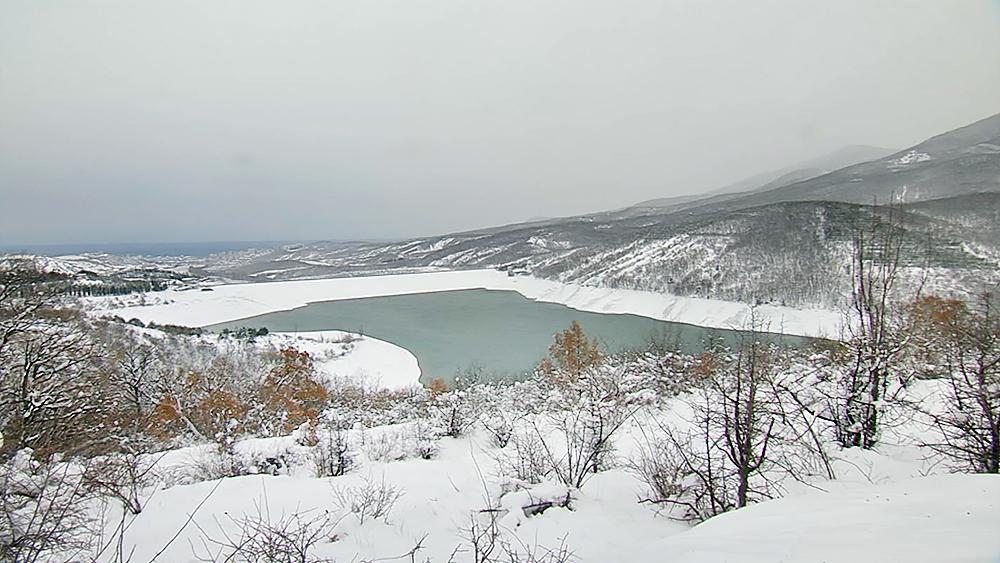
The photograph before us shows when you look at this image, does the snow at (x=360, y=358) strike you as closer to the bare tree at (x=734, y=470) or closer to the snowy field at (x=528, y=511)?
the snowy field at (x=528, y=511)

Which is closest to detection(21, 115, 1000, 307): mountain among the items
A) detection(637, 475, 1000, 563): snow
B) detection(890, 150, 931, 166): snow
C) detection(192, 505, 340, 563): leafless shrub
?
detection(890, 150, 931, 166): snow

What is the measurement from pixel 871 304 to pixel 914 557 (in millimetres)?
4604

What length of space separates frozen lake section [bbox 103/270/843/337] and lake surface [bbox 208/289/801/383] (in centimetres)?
183

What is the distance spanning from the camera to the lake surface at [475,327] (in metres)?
24.7

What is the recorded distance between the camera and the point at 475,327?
3516 cm

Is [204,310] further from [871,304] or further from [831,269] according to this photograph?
[831,269]

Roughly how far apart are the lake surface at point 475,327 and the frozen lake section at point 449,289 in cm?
183

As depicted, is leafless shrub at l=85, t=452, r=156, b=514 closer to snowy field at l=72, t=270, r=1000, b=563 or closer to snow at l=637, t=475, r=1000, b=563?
snowy field at l=72, t=270, r=1000, b=563

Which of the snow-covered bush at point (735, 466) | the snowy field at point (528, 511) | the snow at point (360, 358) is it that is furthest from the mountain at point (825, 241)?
the snow at point (360, 358)

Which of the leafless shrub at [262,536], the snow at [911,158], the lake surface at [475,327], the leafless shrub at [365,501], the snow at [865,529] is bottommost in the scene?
the lake surface at [475,327]

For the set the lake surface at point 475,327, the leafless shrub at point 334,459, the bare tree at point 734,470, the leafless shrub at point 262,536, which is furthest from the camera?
the lake surface at point 475,327

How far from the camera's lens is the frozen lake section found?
31.2 meters

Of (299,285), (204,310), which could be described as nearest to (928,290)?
(204,310)

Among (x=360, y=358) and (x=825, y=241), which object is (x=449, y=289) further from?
(x=825, y=241)
